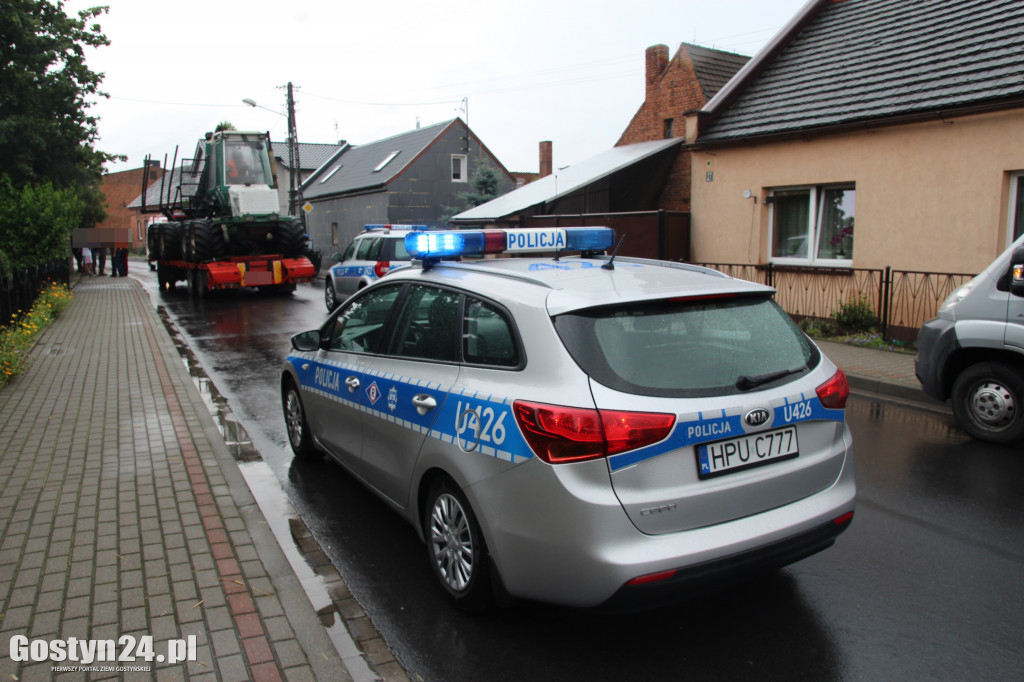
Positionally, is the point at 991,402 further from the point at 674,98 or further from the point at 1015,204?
the point at 674,98

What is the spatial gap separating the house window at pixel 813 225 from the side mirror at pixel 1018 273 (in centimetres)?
693

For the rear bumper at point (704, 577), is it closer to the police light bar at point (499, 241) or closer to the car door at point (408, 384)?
the car door at point (408, 384)

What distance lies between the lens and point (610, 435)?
285 cm

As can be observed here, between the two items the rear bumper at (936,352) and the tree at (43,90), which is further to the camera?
the tree at (43,90)

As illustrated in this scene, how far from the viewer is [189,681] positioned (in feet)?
9.33

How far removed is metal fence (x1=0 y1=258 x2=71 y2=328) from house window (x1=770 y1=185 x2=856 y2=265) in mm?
12634

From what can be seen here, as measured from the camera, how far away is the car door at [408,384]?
12.0 feet

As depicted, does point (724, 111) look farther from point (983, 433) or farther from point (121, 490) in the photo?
point (121, 490)

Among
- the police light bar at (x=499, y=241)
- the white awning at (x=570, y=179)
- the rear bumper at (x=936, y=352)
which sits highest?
the white awning at (x=570, y=179)

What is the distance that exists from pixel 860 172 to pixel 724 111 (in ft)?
12.9

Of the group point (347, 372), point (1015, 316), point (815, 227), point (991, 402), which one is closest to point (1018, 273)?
point (1015, 316)

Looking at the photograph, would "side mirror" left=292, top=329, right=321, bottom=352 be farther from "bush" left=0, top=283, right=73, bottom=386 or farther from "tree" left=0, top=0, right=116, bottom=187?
"tree" left=0, top=0, right=116, bottom=187

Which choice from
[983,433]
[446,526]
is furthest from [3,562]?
[983,433]

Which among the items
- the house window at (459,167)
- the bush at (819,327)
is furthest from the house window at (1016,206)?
the house window at (459,167)
